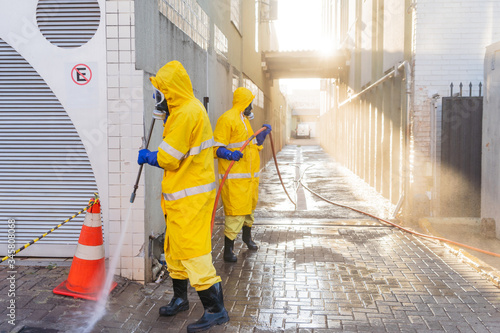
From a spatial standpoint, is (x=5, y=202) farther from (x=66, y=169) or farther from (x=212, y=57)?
(x=212, y=57)

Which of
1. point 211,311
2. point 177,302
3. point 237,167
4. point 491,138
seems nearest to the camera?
point 211,311

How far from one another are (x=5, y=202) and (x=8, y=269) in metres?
0.73

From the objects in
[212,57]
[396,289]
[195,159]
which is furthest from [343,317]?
[212,57]

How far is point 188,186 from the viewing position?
353 centimetres

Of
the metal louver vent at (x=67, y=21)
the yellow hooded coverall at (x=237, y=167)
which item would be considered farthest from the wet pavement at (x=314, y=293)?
the metal louver vent at (x=67, y=21)

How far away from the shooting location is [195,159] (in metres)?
3.57

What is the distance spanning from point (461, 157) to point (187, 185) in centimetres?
583

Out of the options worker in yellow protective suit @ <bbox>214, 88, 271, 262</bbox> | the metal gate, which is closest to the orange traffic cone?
worker in yellow protective suit @ <bbox>214, 88, 271, 262</bbox>

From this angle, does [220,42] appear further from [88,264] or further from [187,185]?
[187,185]

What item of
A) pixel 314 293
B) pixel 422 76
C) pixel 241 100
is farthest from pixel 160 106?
pixel 422 76

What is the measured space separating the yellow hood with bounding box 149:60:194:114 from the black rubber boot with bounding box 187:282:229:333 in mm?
1486

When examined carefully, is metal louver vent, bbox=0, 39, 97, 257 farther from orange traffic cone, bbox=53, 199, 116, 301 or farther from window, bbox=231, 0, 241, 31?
window, bbox=231, 0, 241, 31

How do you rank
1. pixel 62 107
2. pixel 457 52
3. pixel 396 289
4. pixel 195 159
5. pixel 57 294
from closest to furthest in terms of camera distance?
pixel 195 159, pixel 57 294, pixel 396 289, pixel 62 107, pixel 457 52

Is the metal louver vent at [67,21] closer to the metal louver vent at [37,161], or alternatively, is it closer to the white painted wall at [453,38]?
the metal louver vent at [37,161]
